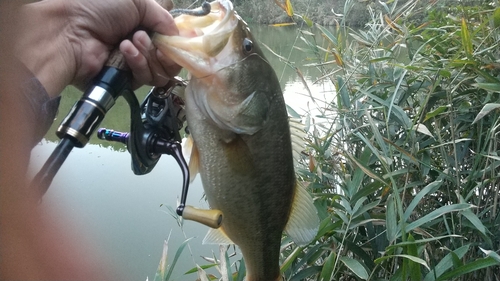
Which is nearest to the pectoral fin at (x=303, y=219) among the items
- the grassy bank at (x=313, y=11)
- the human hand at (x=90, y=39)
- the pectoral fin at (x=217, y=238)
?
the pectoral fin at (x=217, y=238)

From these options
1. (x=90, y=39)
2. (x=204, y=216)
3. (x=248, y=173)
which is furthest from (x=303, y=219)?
(x=90, y=39)

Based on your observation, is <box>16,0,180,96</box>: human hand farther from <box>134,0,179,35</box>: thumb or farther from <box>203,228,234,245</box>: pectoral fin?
<box>203,228,234,245</box>: pectoral fin

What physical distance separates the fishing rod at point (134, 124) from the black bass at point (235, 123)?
77 mm

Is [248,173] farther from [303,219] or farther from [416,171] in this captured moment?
[416,171]

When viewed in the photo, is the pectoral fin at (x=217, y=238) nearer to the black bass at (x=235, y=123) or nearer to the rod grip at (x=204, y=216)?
the black bass at (x=235, y=123)

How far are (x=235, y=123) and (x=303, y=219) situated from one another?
0.41m

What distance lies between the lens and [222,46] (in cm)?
120

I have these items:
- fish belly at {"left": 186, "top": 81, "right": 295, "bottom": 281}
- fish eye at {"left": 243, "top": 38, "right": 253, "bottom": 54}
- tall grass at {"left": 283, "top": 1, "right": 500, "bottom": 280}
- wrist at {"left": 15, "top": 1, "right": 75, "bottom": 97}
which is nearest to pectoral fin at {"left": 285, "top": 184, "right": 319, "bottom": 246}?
fish belly at {"left": 186, "top": 81, "right": 295, "bottom": 281}

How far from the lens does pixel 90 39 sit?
1402 millimetres

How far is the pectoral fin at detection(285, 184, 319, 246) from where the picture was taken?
1.36 meters

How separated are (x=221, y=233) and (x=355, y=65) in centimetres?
153

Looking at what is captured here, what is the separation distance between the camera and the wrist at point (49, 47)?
1.09 meters

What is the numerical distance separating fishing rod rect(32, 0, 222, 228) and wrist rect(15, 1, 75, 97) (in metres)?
0.15

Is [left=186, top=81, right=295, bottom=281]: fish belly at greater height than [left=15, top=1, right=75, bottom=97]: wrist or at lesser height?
lesser
